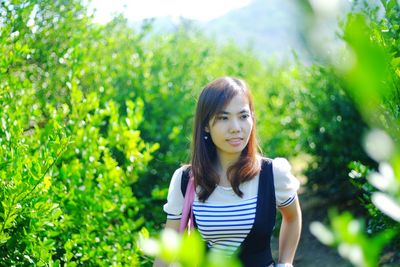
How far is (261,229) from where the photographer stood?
256 centimetres

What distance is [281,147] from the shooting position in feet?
23.0

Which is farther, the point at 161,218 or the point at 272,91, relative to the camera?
the point at 272,91

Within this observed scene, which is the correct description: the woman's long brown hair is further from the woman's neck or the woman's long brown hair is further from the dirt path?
the dirt path

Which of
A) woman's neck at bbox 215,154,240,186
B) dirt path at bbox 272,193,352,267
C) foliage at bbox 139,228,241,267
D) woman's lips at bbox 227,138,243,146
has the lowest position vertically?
dirt path at bbox 272,193,352,267

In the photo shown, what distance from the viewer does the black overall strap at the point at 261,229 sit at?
2561 millimetres

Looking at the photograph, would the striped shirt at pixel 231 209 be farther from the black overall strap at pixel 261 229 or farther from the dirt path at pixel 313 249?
the dirt path at pixel 313 249

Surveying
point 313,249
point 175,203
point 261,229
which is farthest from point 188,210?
point 313,249

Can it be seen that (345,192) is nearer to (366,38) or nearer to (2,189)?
(2,189)

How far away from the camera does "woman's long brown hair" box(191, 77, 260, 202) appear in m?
2.63

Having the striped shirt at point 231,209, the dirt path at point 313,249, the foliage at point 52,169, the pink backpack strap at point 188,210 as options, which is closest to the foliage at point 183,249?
the striped shirt at point 231,209

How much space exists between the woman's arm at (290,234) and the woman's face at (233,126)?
14.7 inches

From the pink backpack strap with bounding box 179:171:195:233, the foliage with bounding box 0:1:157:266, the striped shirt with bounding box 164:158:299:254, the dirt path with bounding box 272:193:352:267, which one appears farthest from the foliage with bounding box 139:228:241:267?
the dirt path with bounding box 272:193:352:267

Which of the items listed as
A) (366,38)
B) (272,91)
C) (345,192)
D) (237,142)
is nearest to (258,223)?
(237,142)

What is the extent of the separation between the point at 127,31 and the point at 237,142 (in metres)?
4.37
